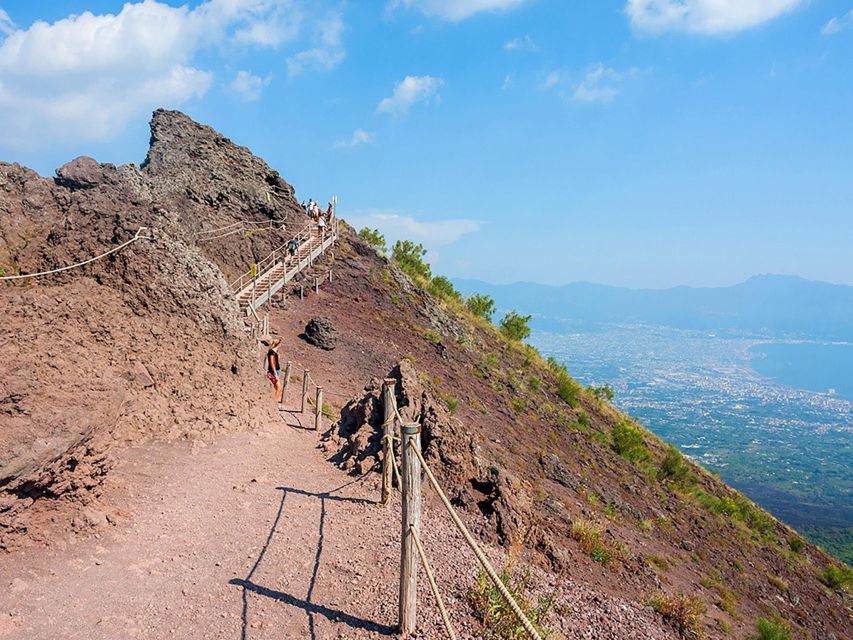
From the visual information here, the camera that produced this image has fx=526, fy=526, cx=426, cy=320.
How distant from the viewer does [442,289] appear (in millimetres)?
33656

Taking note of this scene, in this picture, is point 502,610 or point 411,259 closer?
point 502,610

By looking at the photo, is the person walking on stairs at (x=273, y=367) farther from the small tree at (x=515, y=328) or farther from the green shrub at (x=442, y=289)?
the small tree at (x=515, y=328)

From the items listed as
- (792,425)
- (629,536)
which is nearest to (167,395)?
(629,536)

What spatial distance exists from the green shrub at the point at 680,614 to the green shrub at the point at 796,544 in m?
16.9

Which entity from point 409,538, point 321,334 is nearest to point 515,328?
point 321,334

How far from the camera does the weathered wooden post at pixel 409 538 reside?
16.7ft

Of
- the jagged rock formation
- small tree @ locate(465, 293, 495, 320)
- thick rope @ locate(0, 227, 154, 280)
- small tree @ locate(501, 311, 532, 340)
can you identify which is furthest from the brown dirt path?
small tree @ locate(465, 293, 495, 320)

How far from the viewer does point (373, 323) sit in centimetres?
2236

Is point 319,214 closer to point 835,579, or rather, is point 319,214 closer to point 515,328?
point 515,328

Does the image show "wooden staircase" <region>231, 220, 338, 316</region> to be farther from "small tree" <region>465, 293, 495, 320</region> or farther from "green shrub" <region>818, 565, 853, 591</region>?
"green shrub" <region>818, 565, 853, 591</region>

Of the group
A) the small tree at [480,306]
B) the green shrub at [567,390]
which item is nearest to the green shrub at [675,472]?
the green shrub at [567,390]

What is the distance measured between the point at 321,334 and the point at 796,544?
2033cm

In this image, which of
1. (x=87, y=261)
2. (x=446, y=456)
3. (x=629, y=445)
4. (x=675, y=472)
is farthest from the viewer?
(x=675, y=472)

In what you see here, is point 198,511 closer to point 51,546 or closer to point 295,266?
point 51,546
